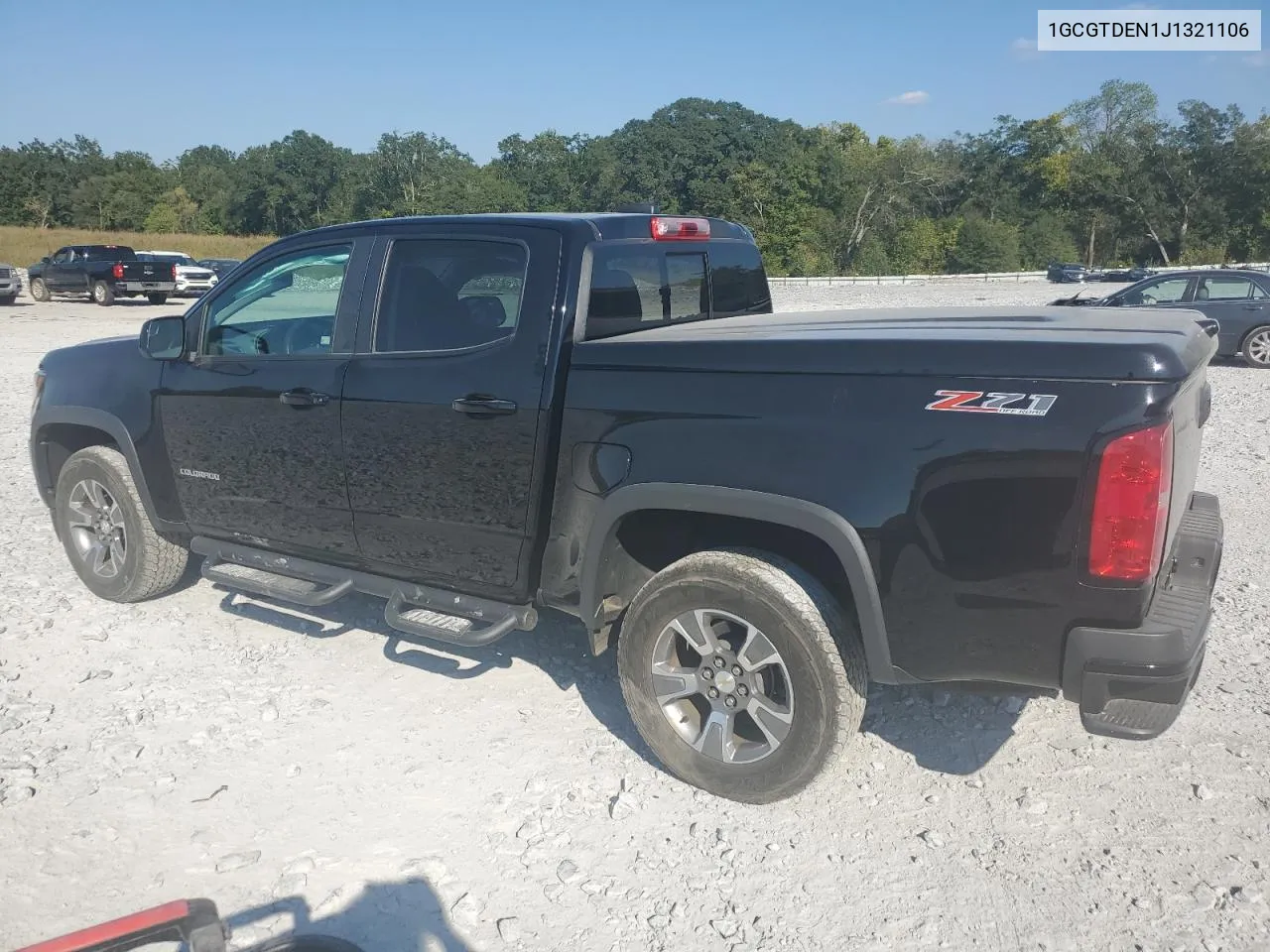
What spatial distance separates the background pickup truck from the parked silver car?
54.2 inches

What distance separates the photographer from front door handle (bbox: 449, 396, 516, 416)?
12.3ft

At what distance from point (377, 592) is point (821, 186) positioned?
71.5 metres

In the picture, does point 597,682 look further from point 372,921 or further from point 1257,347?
point 1257,347

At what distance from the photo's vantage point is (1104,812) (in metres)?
3.41

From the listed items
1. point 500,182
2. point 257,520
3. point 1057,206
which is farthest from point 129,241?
point 1057,206

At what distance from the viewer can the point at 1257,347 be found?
1474 cm

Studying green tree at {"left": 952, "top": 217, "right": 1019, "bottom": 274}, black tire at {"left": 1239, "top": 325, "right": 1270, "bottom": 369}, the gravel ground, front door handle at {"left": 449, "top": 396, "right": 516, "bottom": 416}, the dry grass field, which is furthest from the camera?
green tree at {"left": 952, "top": 217, "right": 1019, "bottom": 274}

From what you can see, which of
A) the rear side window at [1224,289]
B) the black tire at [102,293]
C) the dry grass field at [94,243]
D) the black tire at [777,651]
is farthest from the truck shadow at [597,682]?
the dry grass field at [94,243]

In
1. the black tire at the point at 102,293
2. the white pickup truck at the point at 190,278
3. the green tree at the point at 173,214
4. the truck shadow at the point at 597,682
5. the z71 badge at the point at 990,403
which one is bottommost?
the truck shadow at the point at 597,682

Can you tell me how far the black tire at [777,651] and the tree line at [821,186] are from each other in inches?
2440

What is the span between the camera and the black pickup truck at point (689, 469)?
2.79 metres

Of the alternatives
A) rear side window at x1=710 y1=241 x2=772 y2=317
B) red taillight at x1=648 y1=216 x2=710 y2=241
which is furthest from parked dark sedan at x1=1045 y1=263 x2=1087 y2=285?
red taillight at x1=648 y1=216 x2=710 y2=241

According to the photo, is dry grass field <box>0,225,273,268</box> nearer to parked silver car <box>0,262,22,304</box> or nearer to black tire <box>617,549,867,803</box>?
parked silver car <box>0,262,22,304</box>

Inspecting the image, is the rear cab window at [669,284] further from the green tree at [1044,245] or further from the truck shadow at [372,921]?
the green tree at [1044,245]
